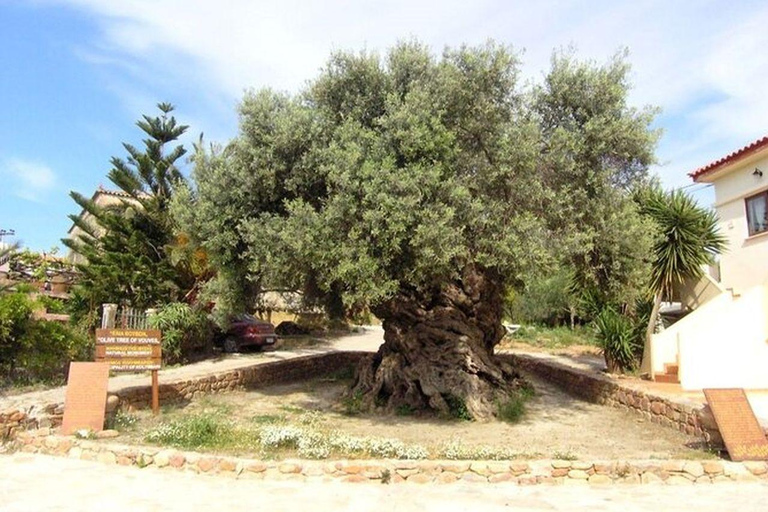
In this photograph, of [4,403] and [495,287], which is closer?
[4,403]

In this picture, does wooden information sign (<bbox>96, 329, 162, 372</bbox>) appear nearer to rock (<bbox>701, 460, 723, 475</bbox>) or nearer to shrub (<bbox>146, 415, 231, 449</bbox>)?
shrub (<bbox>146, 415, 231, 449</bbox>)

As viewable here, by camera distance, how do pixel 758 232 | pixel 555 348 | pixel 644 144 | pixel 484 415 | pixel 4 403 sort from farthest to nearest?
pixel 555 348 → pixel 758 232 → pixel 484 415 → pixel 644 144 → pixel 4 403

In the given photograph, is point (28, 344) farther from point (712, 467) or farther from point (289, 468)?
point (712, 467)

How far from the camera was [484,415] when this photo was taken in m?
10.7

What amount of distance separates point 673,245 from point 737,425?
→ 7156mm

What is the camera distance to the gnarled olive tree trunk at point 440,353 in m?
11.2

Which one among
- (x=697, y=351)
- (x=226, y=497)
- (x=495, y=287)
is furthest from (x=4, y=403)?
(x=697, y=351)

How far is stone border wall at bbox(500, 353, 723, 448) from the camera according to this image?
26.3 ft

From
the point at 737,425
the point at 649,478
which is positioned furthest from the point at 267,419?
the point at 737,425

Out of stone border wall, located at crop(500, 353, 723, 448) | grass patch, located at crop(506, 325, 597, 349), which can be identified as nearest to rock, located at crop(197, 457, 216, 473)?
stone border wall, located at crop(500, 353, 723, 448)

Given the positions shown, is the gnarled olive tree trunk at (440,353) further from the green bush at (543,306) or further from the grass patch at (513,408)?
the green bush at (543,306)

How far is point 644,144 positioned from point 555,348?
1354cm

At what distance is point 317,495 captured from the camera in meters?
6.19

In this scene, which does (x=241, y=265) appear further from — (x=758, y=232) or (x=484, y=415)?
(x=758, y=232)
